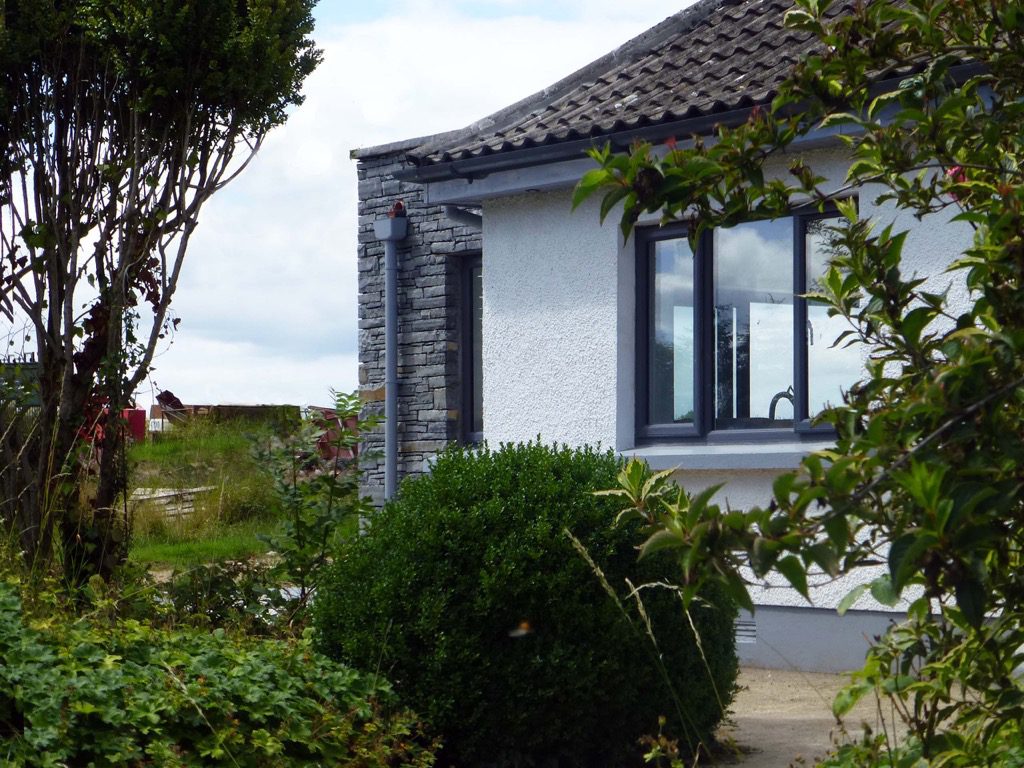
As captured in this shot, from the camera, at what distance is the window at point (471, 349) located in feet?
40.6

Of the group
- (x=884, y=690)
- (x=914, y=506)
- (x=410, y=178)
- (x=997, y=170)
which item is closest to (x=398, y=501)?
(x=884, y=690)

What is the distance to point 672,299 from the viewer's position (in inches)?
355

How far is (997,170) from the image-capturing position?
92.6 inches

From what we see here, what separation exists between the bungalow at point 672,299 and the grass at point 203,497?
11.0 ft

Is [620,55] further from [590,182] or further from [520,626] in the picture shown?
[590,182]

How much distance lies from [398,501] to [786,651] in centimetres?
376

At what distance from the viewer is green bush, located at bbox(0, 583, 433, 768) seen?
4.04 meters

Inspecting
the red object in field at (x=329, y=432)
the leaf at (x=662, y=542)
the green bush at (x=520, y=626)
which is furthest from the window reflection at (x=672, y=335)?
the leaf at (x=662, y=542)

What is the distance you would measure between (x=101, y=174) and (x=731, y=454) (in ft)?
14.2

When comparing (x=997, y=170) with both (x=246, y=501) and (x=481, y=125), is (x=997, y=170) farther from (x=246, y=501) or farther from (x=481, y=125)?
(x=246, y=501)

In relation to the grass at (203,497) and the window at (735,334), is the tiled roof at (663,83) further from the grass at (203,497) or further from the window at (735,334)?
the grass at (203,497)

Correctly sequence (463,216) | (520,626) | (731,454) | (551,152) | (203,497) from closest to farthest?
(520,626)
(731,454)
(551,152)
(463,216)
(203,497)

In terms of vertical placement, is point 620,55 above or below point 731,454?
above

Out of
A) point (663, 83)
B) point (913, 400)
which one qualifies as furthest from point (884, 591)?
point (663, 83)
